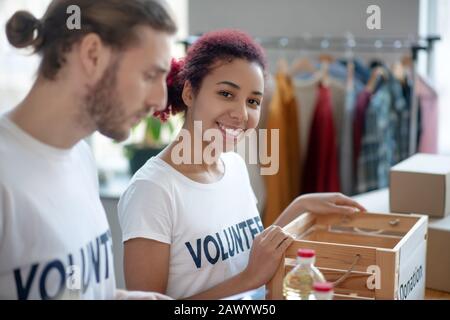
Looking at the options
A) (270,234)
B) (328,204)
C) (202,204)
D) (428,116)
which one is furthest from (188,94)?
(428,116)

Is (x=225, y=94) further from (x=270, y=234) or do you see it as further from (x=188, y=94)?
(x=270, y=234)

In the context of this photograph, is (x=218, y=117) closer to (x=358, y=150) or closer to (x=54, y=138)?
(x=54, y=138)

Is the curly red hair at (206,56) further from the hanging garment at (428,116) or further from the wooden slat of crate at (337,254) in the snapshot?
the hanging garment at (428,116)

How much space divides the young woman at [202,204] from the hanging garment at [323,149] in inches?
52.5

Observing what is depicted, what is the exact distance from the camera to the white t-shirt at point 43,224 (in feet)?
2.59

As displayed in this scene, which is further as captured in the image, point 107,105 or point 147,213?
point 147,213

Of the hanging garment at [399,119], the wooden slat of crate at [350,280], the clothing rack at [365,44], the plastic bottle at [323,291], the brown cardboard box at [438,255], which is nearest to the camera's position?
the plastic bottle at [323,291]

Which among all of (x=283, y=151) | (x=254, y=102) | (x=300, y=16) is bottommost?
(x=283, y=151)

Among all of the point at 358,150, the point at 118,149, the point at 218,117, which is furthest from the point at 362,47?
the point at 218,117

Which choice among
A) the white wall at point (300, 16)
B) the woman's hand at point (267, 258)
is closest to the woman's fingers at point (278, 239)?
the woman's hand at point (267, 258)

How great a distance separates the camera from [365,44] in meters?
2.68

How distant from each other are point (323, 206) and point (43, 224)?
81cm

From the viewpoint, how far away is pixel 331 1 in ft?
9.21
